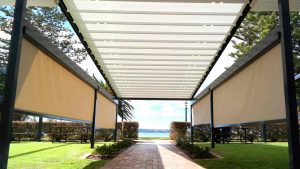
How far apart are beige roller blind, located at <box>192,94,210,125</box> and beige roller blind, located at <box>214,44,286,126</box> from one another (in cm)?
285

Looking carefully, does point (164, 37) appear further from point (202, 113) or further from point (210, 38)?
point (202, 113)

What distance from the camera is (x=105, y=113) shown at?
14305 mm

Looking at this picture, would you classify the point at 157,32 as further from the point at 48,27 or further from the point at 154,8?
the point at 48,27

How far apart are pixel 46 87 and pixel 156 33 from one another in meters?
2.91

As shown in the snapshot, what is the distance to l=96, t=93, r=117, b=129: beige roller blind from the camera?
12.7 metres

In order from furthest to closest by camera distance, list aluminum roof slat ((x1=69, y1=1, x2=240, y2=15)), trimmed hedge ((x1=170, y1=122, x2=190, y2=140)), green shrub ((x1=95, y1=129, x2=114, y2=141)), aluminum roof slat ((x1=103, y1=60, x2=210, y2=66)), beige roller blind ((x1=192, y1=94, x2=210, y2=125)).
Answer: trimmed hedge ((x1=170, y1=122, x2=190, y2=140)) → green shrub ((x1=95, y1=129, x2=114, y2=141)) → beige roller blind ((x1=192, y1=94, x2=210, y2=125)) → aluminum roof slat ((x1=103, y1=60, x2=210, y2=66)) → aluminum roof slat ((x1=69, y1=1, x2=240, y2=15))

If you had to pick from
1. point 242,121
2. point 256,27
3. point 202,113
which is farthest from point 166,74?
point 256,27

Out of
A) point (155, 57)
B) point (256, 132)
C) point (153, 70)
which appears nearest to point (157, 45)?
point (155, 57)

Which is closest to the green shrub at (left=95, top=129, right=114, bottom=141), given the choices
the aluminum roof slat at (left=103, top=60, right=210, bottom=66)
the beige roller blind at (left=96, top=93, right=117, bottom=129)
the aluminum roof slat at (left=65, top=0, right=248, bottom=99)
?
the beige roller blind at (left=96, top=93, right=117, bottom=129)

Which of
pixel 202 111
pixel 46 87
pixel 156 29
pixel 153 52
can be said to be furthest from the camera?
pixel 202 111

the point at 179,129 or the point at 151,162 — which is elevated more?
the point at 179,129

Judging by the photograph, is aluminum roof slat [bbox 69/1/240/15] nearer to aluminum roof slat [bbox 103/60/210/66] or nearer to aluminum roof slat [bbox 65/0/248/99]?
aluminum roof slat [bbox 65/0/248/99]

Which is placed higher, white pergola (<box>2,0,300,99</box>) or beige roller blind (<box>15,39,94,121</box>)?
white pergola (<box>2,0,300,99</box>)

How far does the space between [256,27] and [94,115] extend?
57.7ft
